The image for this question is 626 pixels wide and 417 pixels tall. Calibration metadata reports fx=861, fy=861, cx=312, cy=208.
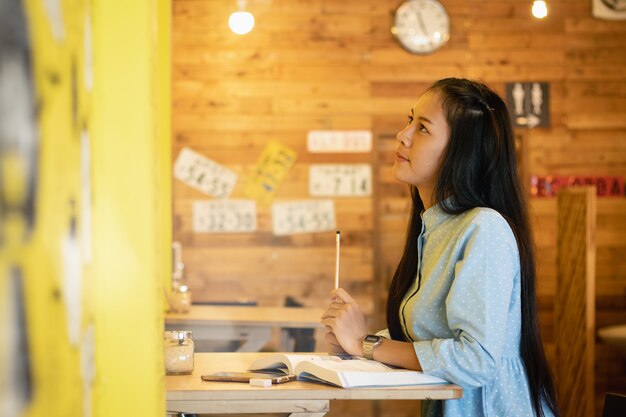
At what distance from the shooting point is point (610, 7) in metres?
6.51

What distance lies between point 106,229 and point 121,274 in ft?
0.28

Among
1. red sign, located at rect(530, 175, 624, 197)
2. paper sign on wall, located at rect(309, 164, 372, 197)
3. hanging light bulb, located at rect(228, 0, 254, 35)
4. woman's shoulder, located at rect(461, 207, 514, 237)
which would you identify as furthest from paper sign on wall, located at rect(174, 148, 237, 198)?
woman's shoulder, located at rect(461, 207, 514, 237)

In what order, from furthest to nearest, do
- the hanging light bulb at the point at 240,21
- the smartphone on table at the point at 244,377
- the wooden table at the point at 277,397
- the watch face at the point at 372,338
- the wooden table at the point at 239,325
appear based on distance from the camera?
the hanging light bulb at the point at 240,21, the wooden table at the point at 239,325, the watch face at the point at 372,338, the smartphone on table at the point at 244,377, the wooden table at the point at 277,397

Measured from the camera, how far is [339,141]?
637 cm

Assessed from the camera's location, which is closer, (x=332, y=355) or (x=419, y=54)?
(x=332, y=355)

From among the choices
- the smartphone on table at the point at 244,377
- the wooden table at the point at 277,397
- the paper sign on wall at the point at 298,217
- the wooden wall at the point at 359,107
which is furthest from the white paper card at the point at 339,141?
the wooden table at the point at 277,397

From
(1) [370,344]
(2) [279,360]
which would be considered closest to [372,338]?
(1) [370,344]

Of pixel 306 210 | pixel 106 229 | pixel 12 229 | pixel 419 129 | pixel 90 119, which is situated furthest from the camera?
pixel 306 210

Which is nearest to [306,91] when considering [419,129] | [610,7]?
[610,7]

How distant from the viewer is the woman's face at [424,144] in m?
2.31

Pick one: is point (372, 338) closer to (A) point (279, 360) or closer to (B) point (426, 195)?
(A) point (279, 360)

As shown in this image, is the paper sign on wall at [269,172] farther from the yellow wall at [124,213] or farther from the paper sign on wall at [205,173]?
the yellow wall at [124,213]

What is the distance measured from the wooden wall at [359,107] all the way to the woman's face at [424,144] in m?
4.01

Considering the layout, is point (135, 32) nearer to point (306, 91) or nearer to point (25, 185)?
point (25, 185)
